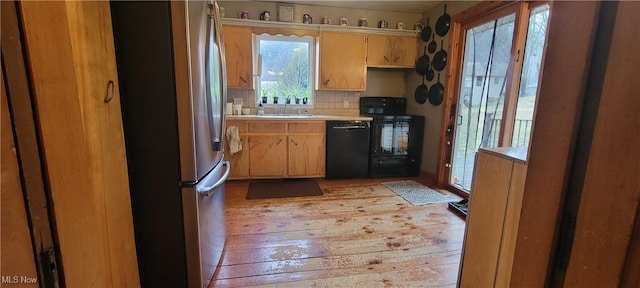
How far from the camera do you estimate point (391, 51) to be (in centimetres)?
385

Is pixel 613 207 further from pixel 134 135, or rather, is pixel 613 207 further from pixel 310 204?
pixel 310 204

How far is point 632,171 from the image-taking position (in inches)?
→ 15.1

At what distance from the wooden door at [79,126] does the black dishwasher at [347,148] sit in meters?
2.73

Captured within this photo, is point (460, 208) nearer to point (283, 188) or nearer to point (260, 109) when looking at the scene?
point (283, 188)

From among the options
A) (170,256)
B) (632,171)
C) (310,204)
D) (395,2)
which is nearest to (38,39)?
(170,256)

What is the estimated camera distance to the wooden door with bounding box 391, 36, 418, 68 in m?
3.84

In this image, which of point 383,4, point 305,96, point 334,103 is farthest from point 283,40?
point 383,4

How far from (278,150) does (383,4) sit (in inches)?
92.2

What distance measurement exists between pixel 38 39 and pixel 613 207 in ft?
3.80

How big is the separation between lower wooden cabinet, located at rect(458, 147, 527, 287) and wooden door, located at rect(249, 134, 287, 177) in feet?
8.07

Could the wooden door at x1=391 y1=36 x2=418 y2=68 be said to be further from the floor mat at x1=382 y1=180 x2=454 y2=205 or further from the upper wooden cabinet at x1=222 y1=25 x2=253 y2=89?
the upper wooden cabinet at x1=222 y1=25 x2=253 y2=89

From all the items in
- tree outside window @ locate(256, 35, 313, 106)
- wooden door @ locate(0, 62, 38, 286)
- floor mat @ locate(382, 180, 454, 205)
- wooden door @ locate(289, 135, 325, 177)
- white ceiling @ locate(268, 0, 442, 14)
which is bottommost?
floor mat @ locate(382, 180, 454, 205)

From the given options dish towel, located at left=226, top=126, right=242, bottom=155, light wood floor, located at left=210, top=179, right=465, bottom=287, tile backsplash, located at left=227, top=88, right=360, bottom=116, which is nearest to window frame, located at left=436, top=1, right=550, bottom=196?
light wood floor, located at left=210, top=179, right=465, bottom=287

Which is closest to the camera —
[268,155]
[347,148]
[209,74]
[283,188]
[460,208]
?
[209,74]
